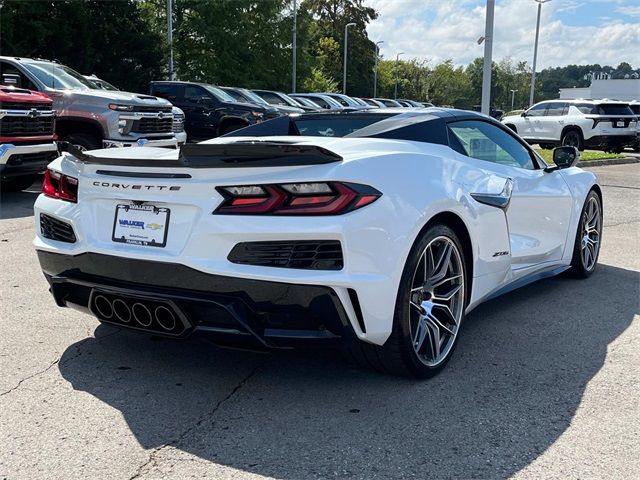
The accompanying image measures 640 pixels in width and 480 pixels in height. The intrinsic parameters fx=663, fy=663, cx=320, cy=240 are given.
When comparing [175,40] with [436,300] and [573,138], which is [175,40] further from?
[436,300]

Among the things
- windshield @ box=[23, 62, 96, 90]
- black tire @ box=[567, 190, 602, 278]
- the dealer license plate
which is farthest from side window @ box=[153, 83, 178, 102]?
the dealer license plate

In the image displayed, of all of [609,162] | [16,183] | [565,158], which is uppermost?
[565,158]

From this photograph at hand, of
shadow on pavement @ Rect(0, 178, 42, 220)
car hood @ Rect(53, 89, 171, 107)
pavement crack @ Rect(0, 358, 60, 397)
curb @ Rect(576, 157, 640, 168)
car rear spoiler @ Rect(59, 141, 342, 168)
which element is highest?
car hood @ Rect(53, 89, 171, 107)

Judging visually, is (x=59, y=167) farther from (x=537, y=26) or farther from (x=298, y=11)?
(x=537, y=26)

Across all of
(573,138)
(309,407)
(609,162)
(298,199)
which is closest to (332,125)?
(298,199)

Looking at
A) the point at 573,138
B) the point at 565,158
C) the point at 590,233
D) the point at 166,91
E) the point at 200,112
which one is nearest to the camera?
the point at 565,158

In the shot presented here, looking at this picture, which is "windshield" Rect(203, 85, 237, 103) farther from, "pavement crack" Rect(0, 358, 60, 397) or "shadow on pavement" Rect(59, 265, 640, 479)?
"pavement crack" Rect(0, 358, 60, 397)

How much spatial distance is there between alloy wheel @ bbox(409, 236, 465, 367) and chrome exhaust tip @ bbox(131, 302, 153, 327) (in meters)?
1.24

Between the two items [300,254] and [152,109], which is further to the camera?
[152,109]

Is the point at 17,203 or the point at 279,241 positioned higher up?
the point at 279,241

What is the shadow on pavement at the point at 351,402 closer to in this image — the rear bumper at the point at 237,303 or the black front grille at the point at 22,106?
the rear bumper at the point at 237,303

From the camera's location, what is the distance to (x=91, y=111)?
1089 cm

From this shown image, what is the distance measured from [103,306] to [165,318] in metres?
0.38

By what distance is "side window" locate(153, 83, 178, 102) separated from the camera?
1773 centimetres
